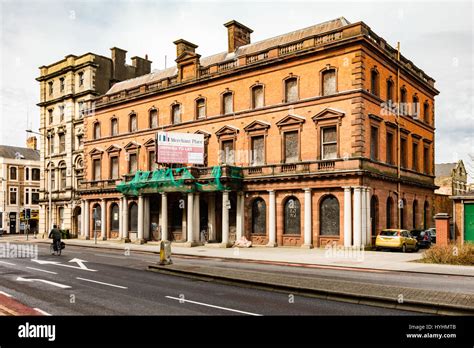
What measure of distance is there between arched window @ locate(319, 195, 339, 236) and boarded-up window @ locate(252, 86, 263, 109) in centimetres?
957

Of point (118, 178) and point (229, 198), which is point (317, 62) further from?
point (118, 178)

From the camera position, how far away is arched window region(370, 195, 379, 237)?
32.2 m

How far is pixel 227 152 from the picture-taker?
1490 inches

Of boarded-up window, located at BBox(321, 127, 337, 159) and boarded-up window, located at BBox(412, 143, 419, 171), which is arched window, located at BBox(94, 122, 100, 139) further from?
boarded-up window, located at BBox(412, 143, 419, 171)

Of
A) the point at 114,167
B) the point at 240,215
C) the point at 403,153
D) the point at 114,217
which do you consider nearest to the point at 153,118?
the point at 114,167

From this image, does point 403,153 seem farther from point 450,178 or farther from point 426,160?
point 450,178

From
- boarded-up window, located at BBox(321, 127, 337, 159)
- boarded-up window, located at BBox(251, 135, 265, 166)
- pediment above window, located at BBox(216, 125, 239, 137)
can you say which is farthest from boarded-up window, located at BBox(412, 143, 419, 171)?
pediment above window, located at BBox(216, 125, 239, 137)

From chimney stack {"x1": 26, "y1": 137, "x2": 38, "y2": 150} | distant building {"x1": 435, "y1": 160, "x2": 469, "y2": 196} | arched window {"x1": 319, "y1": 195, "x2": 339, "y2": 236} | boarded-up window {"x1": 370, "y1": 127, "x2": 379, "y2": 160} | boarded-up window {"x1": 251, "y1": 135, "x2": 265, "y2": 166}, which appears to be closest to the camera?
arched window {"x1": 319, "y1": 195, "x2": 339, "y2": 236}

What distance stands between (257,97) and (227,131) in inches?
148

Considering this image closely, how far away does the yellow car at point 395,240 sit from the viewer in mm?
28703

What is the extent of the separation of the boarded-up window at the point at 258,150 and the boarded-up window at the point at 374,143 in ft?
26.7

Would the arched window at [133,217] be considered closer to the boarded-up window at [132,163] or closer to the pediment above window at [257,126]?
the boarded-up window at [132,163]

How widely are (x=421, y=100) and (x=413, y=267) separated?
2533 cm
